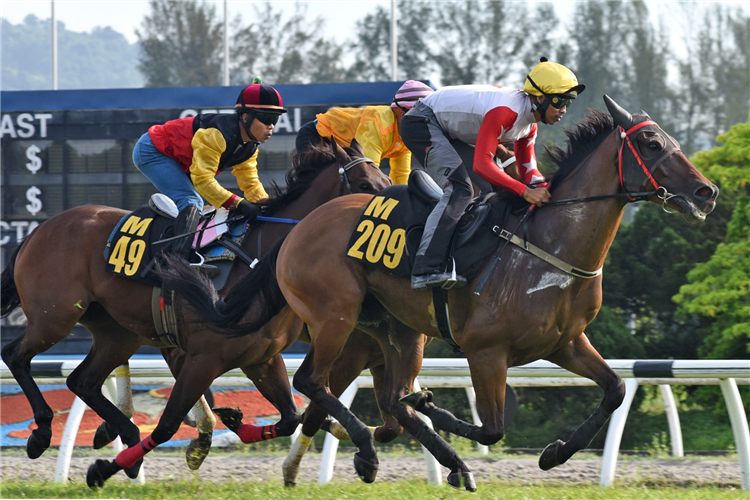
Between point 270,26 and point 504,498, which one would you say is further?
point 270,26

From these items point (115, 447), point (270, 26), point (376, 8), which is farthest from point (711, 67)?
point (115, 447)

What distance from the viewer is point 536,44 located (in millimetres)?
22969

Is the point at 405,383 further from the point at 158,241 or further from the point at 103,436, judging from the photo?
the point at 103,436

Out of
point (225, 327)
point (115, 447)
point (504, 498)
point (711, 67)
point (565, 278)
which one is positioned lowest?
point (115, 447)

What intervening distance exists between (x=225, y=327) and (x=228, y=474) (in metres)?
1.38

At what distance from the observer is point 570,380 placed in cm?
569

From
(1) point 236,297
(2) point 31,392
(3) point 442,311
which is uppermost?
(3) point 442,311

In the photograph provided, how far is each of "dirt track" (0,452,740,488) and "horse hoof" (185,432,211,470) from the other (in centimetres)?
29

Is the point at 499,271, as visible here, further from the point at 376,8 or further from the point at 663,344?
the point at 376,8

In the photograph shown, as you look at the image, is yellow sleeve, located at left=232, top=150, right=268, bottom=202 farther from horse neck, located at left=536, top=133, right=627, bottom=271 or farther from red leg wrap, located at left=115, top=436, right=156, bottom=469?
horse neck, located at left=536, top=133, right=627, bottom=271

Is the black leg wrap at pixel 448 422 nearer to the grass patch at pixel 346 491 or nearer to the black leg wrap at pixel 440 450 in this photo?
the black leg wrap at pixel 440 450

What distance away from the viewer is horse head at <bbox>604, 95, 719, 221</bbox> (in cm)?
395

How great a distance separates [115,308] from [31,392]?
77 centimetres

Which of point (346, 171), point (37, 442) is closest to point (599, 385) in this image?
point (346, 171)
